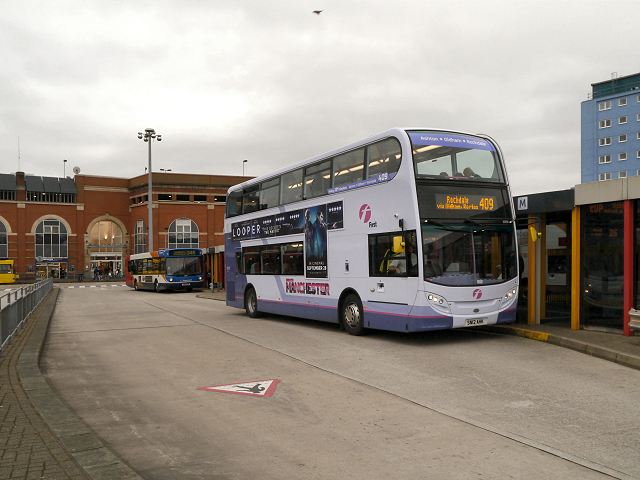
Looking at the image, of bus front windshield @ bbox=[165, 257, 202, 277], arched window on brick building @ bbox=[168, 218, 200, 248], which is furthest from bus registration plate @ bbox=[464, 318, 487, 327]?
arched window on brick building @ bbox=[168, 218, 200, 248]

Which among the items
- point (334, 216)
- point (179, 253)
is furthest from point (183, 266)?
point (334, 216)

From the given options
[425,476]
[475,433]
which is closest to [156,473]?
[425,476]

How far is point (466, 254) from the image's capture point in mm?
10812

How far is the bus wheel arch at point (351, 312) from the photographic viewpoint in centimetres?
1236

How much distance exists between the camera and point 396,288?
11.1 metres

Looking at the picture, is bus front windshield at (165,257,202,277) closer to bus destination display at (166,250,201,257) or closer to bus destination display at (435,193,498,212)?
bus destination display at (166,250,201,257)

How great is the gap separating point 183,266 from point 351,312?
989 inches

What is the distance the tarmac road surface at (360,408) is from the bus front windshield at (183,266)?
24151mm

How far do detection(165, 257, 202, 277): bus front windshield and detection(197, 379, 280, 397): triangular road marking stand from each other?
2895 cm

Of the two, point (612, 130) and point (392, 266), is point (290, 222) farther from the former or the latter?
point (612, 130)

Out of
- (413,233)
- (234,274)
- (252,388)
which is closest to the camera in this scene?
(252,388)

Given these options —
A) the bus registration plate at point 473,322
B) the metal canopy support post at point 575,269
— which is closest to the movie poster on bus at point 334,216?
the bus registration plate at point 473,322

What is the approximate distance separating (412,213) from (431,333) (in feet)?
11.6

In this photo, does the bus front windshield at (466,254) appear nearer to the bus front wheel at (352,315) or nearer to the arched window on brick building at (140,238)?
the bus front wheel at (352,315)
